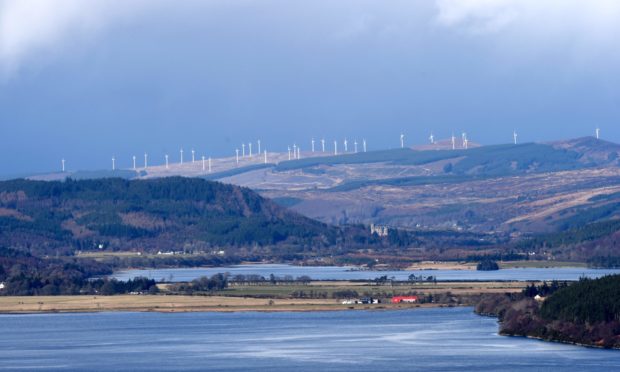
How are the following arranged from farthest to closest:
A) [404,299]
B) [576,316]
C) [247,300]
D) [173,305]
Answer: [247,300], [173,305], [404,299], [576,316]

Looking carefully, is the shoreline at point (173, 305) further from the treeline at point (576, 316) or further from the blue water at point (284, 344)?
the treeline at point (576, 316)

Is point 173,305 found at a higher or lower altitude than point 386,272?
lower

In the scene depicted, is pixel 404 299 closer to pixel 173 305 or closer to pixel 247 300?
pixel 247 300

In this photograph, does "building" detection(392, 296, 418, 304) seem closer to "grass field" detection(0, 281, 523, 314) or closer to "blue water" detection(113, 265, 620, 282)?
"grass field" detection(0, 281, 523, 314)

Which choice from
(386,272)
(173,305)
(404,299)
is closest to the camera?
(404,299)

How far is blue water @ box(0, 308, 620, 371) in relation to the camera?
278ft

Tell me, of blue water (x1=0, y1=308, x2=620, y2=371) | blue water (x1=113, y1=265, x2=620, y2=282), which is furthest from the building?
blue water (x1=113, y1=265, x2=620, y2=282)

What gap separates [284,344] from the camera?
96750 mm

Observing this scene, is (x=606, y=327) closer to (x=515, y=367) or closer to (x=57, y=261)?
(x=515, y=367)

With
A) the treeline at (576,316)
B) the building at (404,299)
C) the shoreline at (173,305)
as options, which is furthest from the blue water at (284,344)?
the building at (404,299)

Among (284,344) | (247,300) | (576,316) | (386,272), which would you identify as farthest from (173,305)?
(386,272)

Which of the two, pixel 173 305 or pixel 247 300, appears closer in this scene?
pixel 173 305

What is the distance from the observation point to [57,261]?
656 ft

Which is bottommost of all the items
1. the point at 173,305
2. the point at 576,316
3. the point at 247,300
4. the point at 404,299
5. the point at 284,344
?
the point at 284,344
